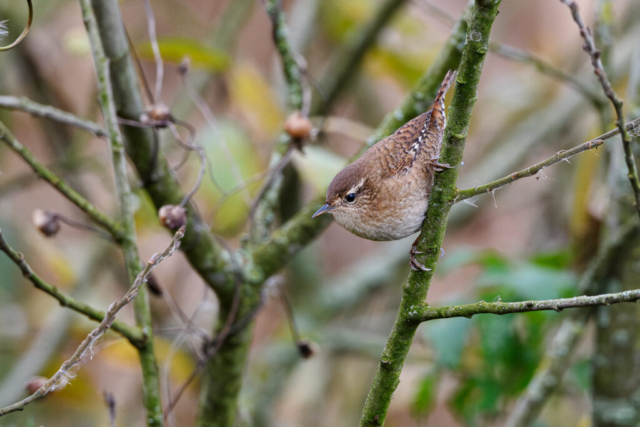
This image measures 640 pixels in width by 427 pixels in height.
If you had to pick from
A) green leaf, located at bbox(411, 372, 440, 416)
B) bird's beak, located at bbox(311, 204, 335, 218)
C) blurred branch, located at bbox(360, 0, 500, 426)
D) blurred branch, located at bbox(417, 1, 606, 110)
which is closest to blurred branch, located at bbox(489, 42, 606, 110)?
blurred branch, located at bbox(417, 1, 606, 110)

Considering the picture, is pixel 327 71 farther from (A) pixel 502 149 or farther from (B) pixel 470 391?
(B) pixel 470 391

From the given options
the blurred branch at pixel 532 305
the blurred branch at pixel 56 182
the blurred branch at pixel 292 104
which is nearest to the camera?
the blurred branch at pixel 532 305

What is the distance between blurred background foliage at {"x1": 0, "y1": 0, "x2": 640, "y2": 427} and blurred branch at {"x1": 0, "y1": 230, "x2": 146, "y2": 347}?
0.96m

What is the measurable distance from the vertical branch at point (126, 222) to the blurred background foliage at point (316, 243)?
843 millimetres

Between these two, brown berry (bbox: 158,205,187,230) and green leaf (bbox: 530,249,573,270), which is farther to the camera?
green leaf (bbox: 530,249,573,270)

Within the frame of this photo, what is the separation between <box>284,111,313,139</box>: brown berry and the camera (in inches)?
81.3

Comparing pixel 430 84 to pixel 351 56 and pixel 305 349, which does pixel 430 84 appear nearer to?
pixel 305 349

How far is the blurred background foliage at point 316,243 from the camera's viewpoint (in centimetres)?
272

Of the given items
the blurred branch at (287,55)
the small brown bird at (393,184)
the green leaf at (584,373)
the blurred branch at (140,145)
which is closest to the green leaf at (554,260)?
the green leaf at (584,373)

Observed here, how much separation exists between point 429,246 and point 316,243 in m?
3.00

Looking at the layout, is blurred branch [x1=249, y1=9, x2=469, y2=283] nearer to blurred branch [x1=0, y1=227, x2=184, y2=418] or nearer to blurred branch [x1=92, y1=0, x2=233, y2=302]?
blurred branch [x1=92, y1=0, x2=233, y2=302]

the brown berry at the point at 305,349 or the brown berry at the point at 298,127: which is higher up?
the brown berry at the point at 298,127

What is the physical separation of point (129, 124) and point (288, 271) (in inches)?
98.6

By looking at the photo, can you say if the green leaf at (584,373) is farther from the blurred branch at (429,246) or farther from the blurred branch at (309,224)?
the blurred branch at (429,246)
